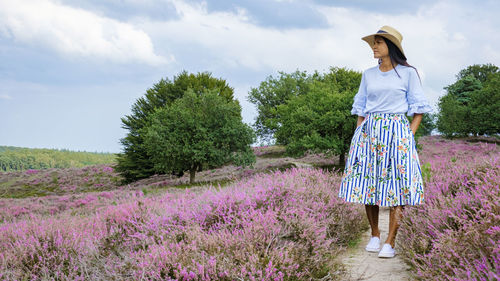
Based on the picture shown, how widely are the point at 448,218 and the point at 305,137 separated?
1620cm

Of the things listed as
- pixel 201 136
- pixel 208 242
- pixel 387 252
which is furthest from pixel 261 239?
pixel 201 136

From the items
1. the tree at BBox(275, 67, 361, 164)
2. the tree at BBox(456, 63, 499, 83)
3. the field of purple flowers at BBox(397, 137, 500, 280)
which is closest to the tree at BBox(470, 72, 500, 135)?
the tree at BBox(456, 63, 499, 83)

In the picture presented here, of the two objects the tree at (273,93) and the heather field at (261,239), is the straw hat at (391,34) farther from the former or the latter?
the tree at (273,93)

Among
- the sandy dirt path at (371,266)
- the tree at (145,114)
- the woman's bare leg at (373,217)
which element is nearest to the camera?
the sandy dirt path at (371,266)

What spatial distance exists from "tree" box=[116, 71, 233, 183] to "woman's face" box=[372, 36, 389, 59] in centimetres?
2195

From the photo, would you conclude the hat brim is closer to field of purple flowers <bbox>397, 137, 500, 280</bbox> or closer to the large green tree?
field of purple flowers <bbox>397, 137, 500, 280</bbox>

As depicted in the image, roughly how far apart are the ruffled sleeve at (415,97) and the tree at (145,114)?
22.1 m

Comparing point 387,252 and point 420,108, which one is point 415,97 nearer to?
point 420,108

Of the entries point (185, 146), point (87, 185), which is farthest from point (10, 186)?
point (185, 146)

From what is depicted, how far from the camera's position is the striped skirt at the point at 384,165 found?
387 centimetres

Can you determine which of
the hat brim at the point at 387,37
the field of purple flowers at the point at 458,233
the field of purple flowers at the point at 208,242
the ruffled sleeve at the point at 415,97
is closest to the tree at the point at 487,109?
the field of purple flowers at the point at 458,233

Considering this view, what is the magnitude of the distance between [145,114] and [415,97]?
27.5 m

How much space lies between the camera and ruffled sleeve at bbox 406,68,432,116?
3.98m

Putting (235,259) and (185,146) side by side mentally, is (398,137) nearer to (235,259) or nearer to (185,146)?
(235,259)
